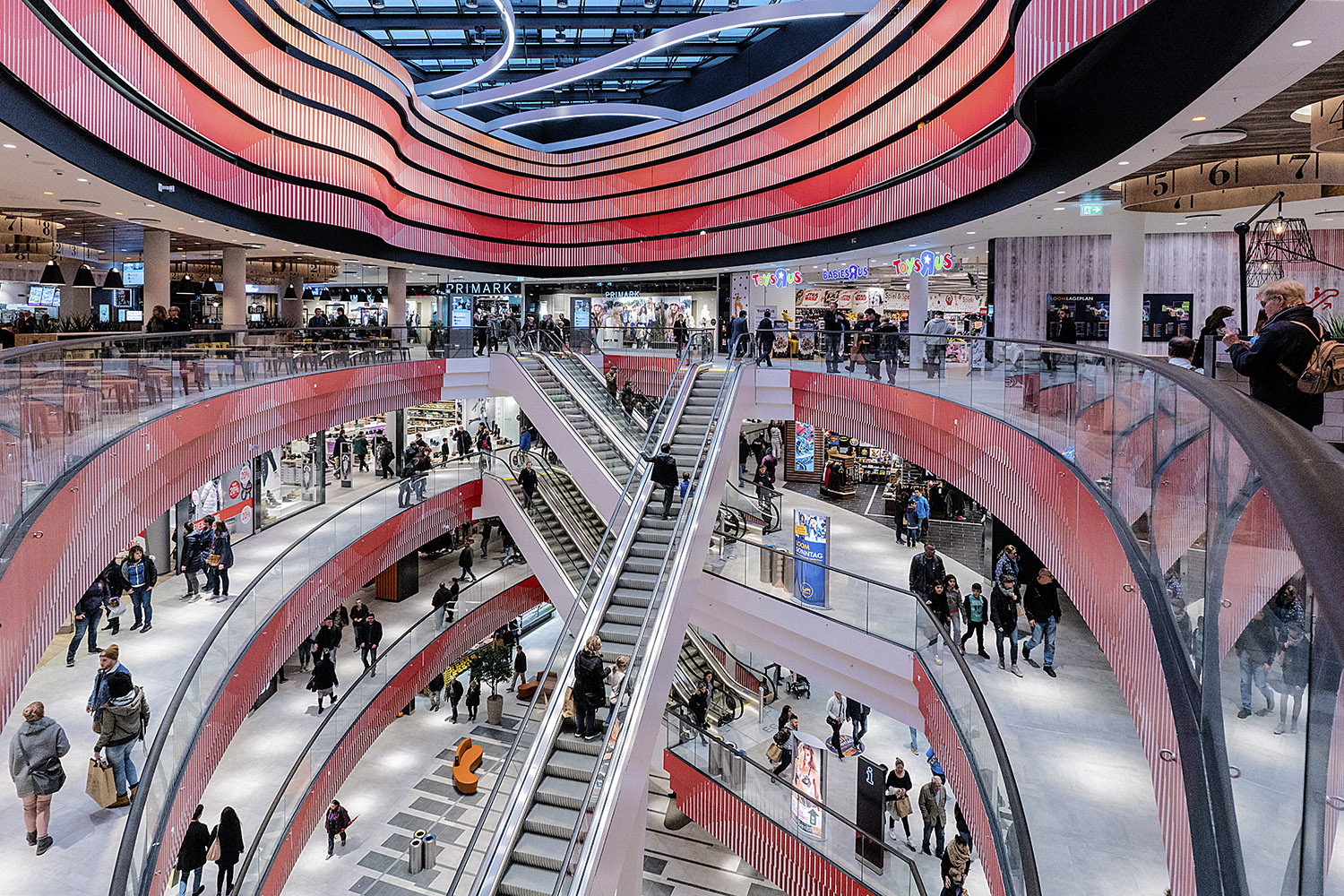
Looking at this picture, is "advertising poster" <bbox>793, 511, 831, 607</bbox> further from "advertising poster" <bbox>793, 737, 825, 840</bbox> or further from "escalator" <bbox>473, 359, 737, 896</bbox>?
"advertising poster" <bbox>793, 737, 825, 840</bbox>

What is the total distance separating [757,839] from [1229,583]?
11.8 meters

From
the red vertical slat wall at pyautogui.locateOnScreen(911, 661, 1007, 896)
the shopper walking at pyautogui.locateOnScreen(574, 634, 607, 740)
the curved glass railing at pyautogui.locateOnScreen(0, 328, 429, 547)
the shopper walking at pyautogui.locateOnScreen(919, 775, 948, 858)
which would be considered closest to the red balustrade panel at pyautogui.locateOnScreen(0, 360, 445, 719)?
the curved glass railing at pyautogui.locateOnScreen(0, 328, 429, 547)

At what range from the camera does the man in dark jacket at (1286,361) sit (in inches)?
161

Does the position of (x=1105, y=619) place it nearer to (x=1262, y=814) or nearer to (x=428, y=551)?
(x=1262, y=814)

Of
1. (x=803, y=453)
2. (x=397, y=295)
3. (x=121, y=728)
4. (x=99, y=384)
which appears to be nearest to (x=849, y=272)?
(x=803, y=453)

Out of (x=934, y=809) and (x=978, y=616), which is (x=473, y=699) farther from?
(x=978, y=616)

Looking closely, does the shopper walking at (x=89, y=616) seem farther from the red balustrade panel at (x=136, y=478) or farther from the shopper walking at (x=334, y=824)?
the shopper walking at (x=334, y=824)

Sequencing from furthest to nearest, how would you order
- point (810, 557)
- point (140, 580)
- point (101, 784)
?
A: point (810, 557) → point (140, 580) → point (101, 784)

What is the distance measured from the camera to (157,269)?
17562mm

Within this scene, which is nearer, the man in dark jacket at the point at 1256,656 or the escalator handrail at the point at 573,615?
the man in dark jacket at the point at 1256,656

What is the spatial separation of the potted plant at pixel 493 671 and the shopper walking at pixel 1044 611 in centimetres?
1222

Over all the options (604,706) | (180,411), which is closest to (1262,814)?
(604,706)

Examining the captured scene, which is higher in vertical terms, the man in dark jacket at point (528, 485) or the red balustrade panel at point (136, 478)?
the red balustrade panel at point (136, 478)

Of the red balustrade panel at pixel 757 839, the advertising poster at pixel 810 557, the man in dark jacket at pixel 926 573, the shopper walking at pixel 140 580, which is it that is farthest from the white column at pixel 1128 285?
the shopper walking at pixel 140 580
